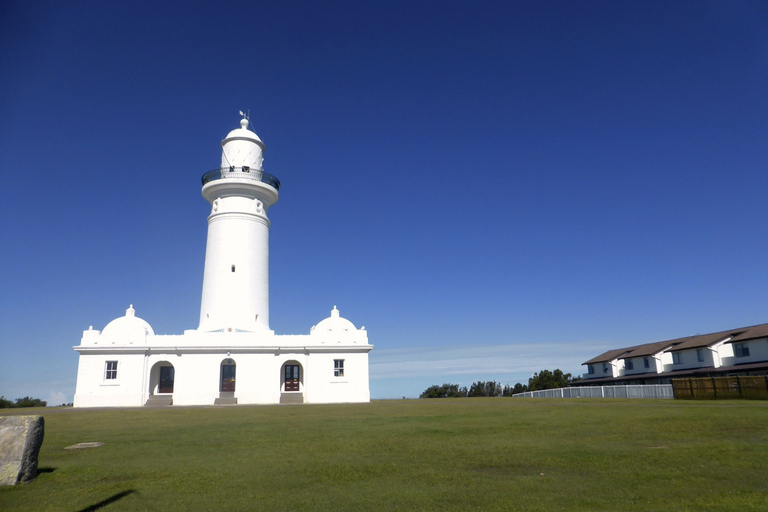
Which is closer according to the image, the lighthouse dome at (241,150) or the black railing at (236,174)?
the black railing at (236,174)

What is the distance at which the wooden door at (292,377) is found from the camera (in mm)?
36700

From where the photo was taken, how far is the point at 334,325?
3931 centimetres

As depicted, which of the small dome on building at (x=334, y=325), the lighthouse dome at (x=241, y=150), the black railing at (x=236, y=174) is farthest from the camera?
the lighthouse dome at (x=241, y=150)

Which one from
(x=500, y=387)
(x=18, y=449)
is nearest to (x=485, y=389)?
(x=500, y=387)

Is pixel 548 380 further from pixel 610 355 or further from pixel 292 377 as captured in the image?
pixel 292 377

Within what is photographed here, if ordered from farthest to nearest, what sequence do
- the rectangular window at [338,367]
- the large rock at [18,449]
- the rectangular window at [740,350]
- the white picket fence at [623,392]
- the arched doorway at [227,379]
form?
1. the rectangular window at [740,350]
2. the rectangular window at [338,367]
3. the arched doorway at [227,379]
4. the white picket fence at [623,392]
5. the large rock at [18,449]

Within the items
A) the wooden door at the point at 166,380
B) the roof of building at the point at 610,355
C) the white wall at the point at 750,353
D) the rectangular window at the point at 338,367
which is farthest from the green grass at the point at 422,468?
the roof of building at the point at 610,355

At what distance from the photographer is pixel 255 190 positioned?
38.6m

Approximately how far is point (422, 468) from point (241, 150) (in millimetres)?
34655

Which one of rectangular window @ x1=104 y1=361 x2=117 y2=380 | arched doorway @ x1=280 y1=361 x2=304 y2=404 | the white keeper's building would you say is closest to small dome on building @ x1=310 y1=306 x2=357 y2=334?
the white keeper's building

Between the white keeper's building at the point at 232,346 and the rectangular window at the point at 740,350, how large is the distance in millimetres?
29064

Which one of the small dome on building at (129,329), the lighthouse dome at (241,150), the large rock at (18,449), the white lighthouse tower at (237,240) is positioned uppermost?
the lighthouse dome at (241,150)

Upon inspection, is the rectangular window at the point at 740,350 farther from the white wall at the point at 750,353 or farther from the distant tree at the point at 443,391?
the distant tree at the point at 443,391

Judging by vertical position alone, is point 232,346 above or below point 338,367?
above
